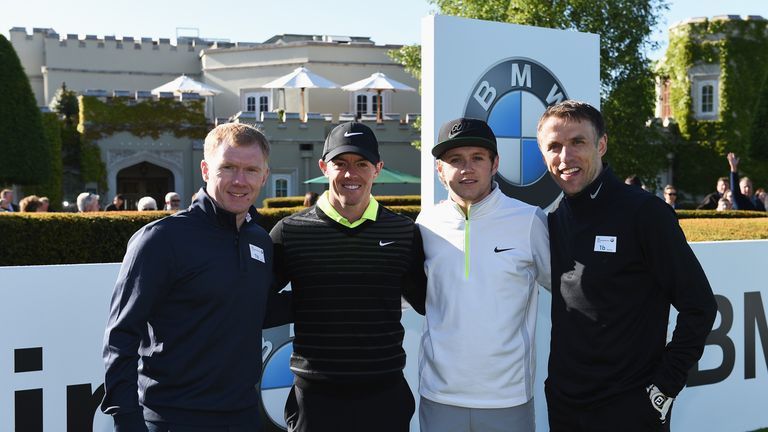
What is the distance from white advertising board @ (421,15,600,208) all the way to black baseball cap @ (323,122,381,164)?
1152 millimetres

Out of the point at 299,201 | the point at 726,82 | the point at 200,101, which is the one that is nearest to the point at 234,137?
the point at 299,201

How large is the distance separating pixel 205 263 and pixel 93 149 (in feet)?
85.1

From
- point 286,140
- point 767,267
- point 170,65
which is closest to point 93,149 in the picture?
point 286,140

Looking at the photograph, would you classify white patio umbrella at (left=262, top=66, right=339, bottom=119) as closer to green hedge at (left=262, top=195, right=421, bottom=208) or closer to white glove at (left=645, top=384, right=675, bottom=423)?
green hedge at (left=262, top=195, right=421, bottom=208)

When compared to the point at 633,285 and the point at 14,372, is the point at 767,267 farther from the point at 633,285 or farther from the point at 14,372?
the point at 14,372

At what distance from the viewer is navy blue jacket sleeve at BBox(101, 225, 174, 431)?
8.57ft

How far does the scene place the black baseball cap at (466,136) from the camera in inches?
135

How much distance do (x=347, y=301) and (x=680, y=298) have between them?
1.33m

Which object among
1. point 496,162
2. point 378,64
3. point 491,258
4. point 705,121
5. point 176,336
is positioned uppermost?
point 378,64

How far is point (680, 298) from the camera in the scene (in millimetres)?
3061

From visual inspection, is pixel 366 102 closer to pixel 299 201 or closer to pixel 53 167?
pixel 53 167

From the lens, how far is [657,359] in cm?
318

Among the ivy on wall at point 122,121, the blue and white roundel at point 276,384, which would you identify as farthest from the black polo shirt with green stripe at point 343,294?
the ivy on wall at point 122,121

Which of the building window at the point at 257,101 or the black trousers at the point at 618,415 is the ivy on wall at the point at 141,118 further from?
the black trousers at the point at 618,415
